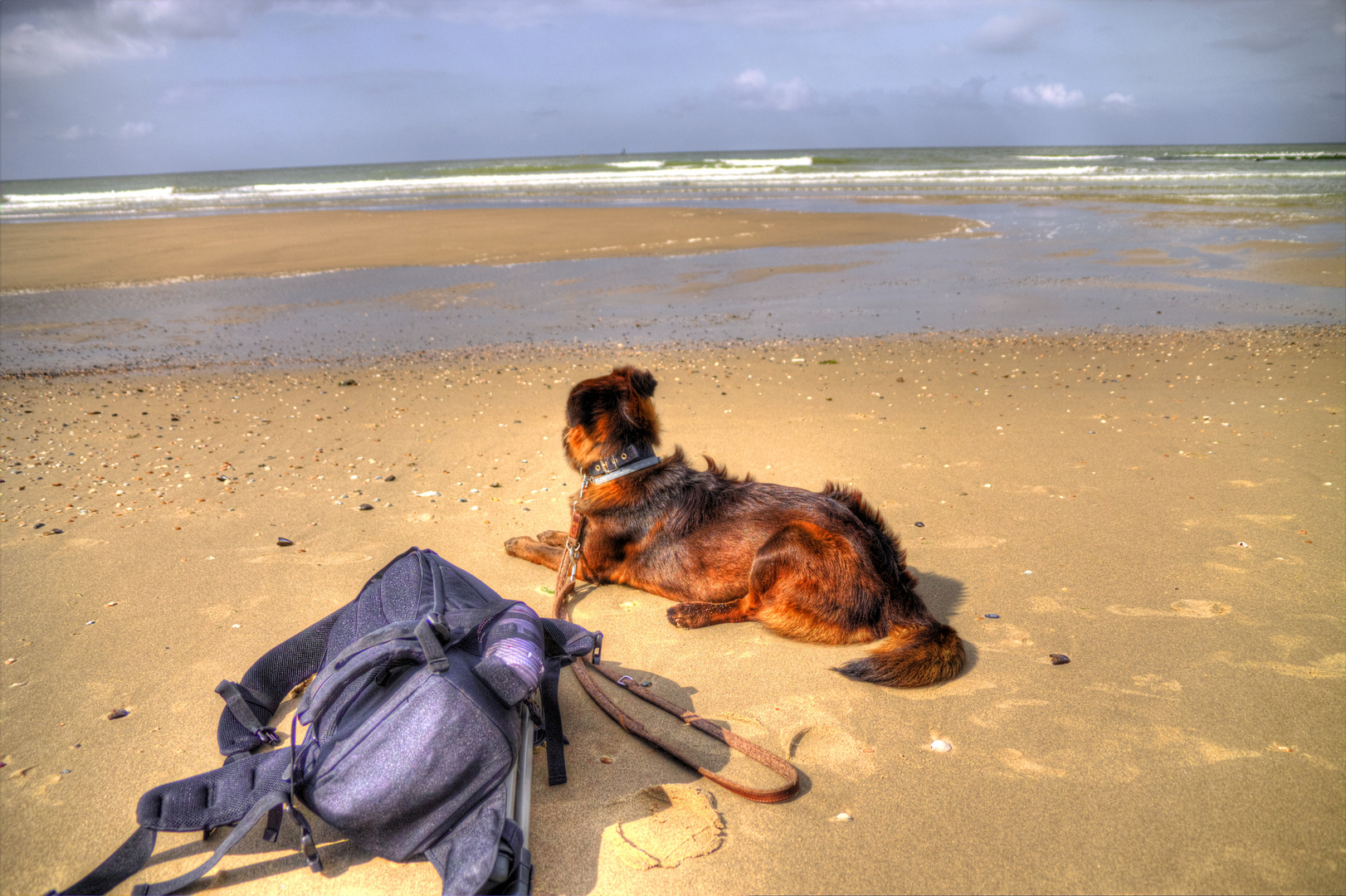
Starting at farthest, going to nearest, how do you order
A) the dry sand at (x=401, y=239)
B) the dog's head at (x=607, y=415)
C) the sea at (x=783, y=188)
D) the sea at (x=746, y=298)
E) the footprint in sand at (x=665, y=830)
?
the sea at (x=783, y=188) < the dry sand at (x=401, y=239) < the sea at (x=746, y=298) < the dog's head at (x=607, y=415) < the footprint in sand at (x=665, y=830)

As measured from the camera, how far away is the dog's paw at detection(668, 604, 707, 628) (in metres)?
3.41

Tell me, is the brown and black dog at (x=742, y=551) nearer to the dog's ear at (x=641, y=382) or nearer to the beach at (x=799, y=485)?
the dog's ear at (x=641, y=382)

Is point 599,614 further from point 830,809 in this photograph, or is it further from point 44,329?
point 44,329

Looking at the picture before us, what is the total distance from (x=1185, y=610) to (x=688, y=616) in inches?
90.0

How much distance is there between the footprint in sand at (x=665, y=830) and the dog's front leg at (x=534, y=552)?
1684 millimetres

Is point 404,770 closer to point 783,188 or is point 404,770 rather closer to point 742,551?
point 742,551

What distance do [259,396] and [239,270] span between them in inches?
381

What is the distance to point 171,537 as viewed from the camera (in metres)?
4.16

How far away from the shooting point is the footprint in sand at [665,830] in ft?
7.09

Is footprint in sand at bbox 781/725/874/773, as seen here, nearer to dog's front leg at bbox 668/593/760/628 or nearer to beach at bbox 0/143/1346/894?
beach at bbox 0/143/1346/894

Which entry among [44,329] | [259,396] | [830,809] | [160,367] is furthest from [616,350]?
[44,329]

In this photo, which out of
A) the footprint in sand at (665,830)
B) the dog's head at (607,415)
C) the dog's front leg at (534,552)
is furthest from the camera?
the dog's front leg at (534,552)

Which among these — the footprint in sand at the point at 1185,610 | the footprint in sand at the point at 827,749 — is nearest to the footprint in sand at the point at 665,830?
the footprint in sand at the point at 827,749

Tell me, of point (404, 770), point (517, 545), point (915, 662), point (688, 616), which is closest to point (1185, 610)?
point (915, 662)
